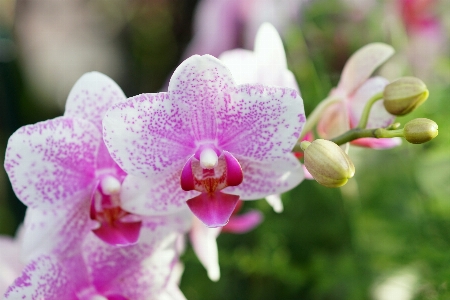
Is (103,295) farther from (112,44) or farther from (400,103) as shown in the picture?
(112,44)

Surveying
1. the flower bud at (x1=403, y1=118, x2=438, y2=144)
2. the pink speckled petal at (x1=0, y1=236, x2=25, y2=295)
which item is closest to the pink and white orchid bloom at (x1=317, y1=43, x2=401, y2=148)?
the flower bud at (x1=403, y1=118, x2=438, y2=144)

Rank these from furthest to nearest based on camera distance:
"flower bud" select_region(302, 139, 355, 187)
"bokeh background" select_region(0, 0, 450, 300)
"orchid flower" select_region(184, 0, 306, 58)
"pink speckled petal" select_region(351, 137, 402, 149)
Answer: "orchid flower" select_region(184, 0, 306, 58) < "bokeh background" select_region(0, 0, 450, 300) < "pink speckled petal" select_region(351, 137, 402, 149) < "flower bud" select_region(302, 139, 355, 187)

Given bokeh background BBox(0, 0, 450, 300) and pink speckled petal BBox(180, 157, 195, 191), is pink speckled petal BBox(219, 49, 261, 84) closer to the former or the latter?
pink speckled petal BBox(180, 157, 195, 191)

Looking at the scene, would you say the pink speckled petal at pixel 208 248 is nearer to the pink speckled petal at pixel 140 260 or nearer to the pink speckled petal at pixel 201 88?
the pink speckled petal at pixel 140 260

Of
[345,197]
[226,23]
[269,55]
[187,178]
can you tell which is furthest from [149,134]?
[226,23]

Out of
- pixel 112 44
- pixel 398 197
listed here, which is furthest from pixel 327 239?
pixel 112 44

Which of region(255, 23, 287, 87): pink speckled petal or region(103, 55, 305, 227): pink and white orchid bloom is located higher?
region(255, 23, 287, 87): pink speckled petal
